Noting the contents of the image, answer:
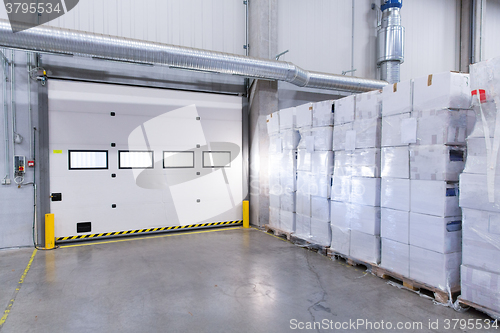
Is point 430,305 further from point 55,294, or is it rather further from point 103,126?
point 103,126

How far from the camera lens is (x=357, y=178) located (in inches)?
203

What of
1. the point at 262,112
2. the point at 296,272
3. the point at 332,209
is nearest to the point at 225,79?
the point at 262,112

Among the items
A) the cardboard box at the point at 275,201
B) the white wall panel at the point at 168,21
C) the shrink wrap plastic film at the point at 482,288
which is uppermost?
the white wall panel at the point at 168,21

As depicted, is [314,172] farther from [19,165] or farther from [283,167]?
[19,165]

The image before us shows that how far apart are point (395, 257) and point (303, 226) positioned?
2.18m

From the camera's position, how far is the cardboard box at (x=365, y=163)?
486 centimetres

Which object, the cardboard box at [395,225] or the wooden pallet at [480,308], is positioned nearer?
the wooden pallet at [480,308]

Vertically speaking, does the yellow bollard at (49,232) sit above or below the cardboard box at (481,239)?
below

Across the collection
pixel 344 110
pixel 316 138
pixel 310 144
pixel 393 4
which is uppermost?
pixel 393 4

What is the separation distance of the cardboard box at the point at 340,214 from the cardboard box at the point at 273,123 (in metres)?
2.42

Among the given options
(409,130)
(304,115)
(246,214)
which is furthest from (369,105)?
(246,214)

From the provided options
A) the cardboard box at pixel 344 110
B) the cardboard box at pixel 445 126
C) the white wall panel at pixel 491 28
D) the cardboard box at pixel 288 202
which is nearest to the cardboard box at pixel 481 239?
the cardboard box at pixel 445 126

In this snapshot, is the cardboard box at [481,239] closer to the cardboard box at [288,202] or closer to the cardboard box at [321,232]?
the cardboard box at [321,232]

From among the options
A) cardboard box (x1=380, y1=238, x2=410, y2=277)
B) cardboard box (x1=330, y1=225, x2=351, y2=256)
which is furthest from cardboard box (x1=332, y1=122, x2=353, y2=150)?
cardboard box (x1=380, y1=238, x2=410, y2=277)
